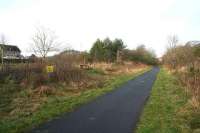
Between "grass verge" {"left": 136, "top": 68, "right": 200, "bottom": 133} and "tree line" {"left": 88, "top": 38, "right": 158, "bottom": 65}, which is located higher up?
"tree line" {"left": 88, "top": 38, "right": 158, "bottom": 65}

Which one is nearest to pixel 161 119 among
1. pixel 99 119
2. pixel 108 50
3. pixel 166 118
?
pixel 166 118

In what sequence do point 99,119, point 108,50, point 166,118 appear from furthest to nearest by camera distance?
1. point 108,50
2. point 166,118
3. point 99,119

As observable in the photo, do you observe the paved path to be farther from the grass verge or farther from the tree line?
the tree line

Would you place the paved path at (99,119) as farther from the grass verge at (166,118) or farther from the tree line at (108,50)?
the tree line at (108,50)

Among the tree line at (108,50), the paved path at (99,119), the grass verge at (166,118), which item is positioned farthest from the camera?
the tree line at (108,50)

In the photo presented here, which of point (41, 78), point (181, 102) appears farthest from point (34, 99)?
point (181, 102)

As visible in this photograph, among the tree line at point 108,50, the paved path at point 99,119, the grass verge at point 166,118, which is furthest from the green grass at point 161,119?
the tree line at point 108,50

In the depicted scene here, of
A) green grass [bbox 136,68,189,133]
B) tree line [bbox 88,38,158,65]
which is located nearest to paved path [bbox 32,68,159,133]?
green grass [bbox 136,68,189,133]

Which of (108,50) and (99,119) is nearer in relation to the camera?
(99,119)

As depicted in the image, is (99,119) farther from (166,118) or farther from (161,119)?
(166,118)

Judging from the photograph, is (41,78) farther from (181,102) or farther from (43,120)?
(181,102)

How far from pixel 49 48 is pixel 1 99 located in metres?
28.0

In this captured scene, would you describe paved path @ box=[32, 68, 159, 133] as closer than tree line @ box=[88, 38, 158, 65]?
Yes

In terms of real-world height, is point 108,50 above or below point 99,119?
above
